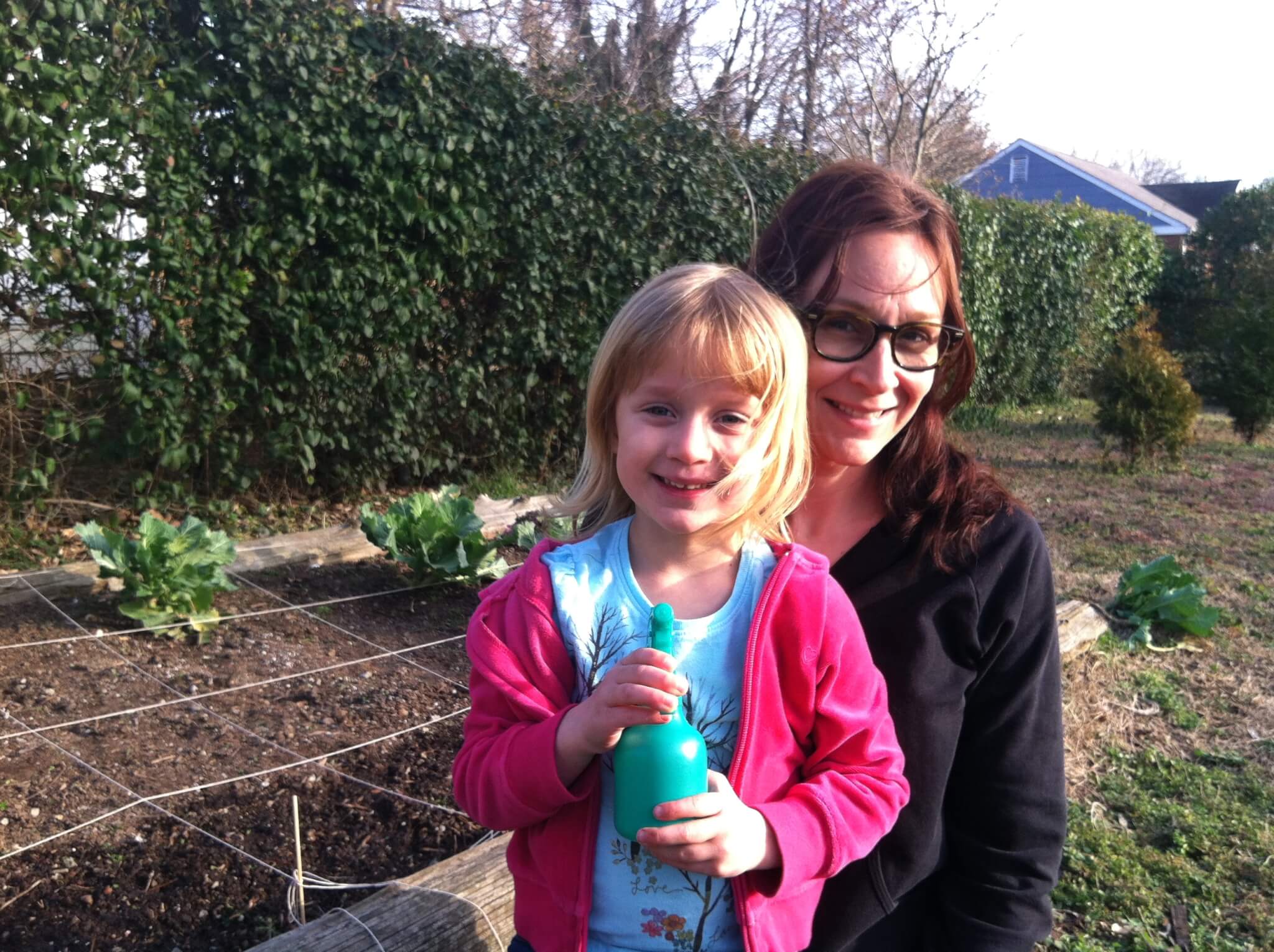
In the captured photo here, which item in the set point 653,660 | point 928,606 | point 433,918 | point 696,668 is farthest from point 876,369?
point 433,918

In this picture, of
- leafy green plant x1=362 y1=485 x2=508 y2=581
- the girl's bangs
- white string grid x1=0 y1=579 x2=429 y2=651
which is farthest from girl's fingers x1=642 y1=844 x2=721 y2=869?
leafy green plant x1=362 y1=485 x2=508 y2=581

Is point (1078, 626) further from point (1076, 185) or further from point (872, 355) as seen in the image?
point (1076, 185)

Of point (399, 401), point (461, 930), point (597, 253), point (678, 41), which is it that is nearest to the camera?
point (461, 930)

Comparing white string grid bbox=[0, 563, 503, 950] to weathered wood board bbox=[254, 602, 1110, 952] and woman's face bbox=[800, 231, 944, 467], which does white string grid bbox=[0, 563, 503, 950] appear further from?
woman's face bbox=[800, 231, 944, 467]

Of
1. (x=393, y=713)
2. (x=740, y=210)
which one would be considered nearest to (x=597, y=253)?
(x=740, y=210)

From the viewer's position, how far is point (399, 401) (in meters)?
6.05

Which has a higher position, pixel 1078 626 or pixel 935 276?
pixel 935 276

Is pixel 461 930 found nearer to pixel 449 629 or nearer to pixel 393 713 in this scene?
pixel 393 713

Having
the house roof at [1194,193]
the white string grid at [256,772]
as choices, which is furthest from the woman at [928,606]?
the house roof at [1194,193]

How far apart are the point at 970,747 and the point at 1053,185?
38.9 meters

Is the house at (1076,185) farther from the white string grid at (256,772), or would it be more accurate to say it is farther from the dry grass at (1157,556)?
the white string grid at (256,772)

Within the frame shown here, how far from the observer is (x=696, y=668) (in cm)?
130

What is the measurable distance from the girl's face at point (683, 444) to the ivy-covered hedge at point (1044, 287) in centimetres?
1040

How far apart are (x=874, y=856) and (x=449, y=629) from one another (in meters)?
2.90
